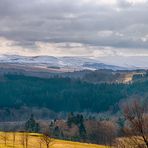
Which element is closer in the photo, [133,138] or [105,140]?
[133,138]

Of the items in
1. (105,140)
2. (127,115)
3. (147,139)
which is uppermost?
(127,115)

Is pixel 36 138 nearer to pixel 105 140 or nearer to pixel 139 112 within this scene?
pixel 105 140

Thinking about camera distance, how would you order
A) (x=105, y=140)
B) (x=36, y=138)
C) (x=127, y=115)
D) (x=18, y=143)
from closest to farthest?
(x=127, y=115) < (x=18, y=143) < (x=36, y=138) < (x=105, y=140)

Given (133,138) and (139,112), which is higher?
(139,112)

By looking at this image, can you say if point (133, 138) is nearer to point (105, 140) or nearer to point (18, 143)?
point (18, 143)

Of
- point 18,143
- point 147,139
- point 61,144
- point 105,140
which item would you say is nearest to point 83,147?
point 61,144

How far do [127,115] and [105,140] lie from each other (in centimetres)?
16340

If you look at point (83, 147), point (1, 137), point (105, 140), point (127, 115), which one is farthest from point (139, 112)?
point (105, 140)

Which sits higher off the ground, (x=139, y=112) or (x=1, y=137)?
(x=139, y=112)

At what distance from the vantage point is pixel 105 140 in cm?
19462

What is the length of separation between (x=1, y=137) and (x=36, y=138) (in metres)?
14.4

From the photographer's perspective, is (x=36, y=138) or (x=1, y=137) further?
(x=36, y=138)

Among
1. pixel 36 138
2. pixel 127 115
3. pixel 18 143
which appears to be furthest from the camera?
pixel 36 138

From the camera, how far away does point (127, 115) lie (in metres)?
34.0
